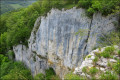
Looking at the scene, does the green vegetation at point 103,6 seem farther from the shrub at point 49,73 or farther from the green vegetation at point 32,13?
the shrub at point 49,73

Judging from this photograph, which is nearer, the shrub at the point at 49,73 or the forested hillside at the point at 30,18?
the forested hillside at the point at 30,18

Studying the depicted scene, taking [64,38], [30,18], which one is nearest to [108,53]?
[64,38]

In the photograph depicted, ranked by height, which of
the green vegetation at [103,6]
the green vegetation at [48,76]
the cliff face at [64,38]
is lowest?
the green vegetation at [48,76]

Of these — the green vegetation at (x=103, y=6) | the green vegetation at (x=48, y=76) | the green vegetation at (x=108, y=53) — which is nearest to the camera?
the green vegetation at (x=108, y=53)

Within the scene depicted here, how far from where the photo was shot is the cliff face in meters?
8.58

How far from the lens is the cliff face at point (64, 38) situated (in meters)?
8.58

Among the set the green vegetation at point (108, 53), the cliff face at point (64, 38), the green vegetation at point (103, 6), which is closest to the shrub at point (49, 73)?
the cliff face at point (64, 38)

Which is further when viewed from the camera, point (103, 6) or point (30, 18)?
point (30, 18)

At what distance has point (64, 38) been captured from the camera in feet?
35.9

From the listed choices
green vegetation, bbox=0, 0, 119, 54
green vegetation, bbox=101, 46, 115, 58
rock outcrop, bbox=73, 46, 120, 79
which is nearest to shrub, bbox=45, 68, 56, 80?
green vegetation, bbox=0, 0, 119, 54

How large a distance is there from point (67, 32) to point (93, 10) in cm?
357

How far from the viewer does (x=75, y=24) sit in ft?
31.8

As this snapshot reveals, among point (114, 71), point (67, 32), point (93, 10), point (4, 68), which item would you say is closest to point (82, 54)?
point (67, 32)

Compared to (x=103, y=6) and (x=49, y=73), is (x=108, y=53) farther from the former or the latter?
(x=49, y=73)
